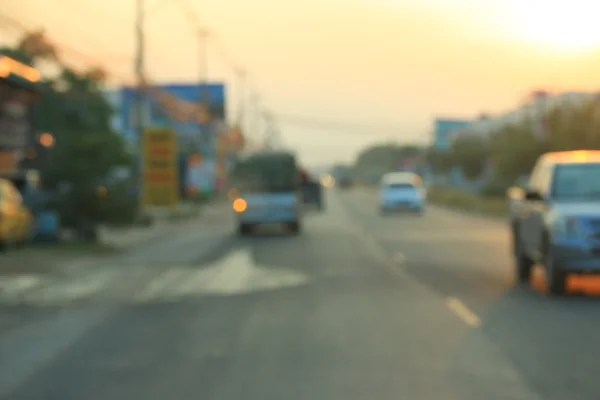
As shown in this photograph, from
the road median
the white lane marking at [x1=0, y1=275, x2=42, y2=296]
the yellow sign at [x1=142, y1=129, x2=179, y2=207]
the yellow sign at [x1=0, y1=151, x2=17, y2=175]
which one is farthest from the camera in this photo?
the road median

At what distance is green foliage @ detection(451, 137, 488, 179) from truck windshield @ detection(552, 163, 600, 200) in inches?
2420

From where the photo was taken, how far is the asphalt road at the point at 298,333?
8445 mm

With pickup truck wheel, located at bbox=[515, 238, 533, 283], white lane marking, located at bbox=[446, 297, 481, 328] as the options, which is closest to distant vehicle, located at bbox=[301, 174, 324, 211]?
pickup truck wheel, located at bbox=[515, 238, 533, 283]

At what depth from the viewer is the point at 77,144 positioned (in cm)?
2600

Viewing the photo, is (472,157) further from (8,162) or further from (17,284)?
Result: (17,284)

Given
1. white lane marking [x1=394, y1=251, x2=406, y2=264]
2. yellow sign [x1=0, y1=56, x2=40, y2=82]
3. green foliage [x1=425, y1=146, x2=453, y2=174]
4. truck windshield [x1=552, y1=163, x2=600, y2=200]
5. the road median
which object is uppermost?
yellow sign [x1=0, y1=56, x2=40, y2=82]

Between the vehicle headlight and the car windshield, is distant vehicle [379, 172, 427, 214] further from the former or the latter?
the vehicle headlight

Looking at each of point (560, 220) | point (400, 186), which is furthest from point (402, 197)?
point (560, 220)

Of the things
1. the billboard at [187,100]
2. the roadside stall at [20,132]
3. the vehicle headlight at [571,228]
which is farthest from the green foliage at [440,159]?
the vehicle headlight at [571,228]

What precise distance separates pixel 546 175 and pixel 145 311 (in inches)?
254

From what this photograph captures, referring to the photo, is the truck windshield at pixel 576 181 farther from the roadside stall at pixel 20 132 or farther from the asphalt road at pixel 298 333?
the roadside stall at pixel 20 132

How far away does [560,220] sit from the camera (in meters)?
14.3

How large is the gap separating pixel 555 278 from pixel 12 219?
1354 centimetres

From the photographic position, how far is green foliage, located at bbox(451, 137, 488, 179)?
77562mm
